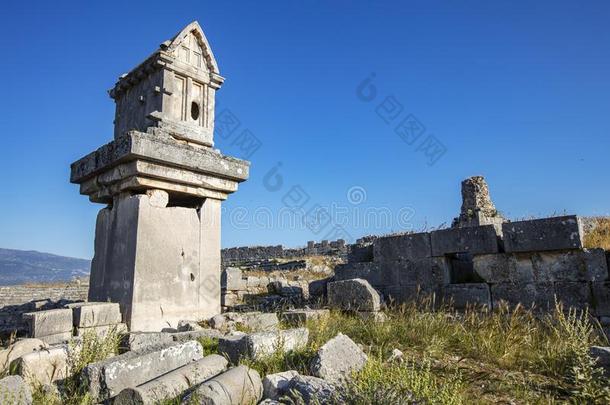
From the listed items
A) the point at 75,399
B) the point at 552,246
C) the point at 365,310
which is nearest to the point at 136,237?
the point at 75,399

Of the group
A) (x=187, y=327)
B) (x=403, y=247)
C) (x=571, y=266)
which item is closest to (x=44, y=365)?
(x=187, y=327)

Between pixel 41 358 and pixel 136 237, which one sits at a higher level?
pixel 136 237

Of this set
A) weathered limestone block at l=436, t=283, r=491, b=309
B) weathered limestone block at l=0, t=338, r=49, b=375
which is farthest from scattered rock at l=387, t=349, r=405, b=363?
weathered limestone block at l=436, t=283, r=491, b=309

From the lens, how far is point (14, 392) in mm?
2662

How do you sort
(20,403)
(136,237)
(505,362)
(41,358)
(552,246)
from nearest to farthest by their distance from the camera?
(20,403) < (41,358) < (505,362) < (136,237) < (552,246)

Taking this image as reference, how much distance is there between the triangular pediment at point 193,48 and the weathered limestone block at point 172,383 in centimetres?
411

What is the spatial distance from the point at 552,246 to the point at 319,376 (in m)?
4.78

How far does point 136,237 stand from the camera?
4.89m

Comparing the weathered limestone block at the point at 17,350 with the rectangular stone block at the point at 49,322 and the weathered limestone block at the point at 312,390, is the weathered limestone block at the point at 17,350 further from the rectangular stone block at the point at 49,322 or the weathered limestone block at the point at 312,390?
the weathered limestone block at the point at 312,390

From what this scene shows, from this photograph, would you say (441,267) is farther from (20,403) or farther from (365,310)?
(20,403)

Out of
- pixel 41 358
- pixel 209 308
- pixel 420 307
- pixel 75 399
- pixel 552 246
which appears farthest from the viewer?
pixel 420 307

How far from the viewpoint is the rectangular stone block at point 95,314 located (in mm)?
4410

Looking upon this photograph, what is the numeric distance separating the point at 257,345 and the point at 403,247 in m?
4.73

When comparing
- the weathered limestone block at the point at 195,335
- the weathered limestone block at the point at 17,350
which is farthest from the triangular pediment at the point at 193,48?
the weathered limestone block at the point at 17,350
